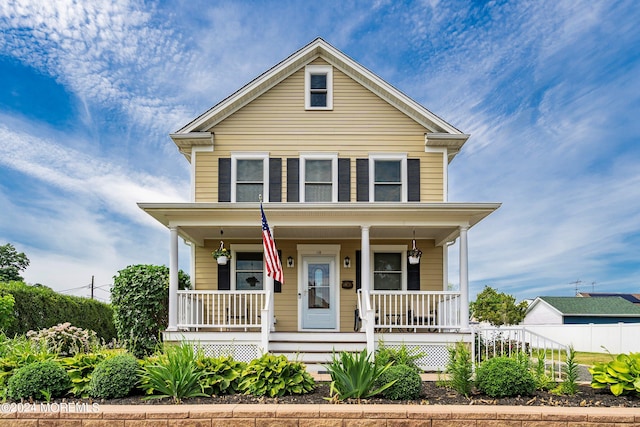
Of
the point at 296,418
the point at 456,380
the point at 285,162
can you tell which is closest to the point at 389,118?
the point at 285,162

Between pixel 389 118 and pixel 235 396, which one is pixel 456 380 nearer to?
pixel 235 396

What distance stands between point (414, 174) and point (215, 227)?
5.18m

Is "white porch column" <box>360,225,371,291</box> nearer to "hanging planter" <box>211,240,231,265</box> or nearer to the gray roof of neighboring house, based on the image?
"hanging planter" <box>211,240,231,265</box>

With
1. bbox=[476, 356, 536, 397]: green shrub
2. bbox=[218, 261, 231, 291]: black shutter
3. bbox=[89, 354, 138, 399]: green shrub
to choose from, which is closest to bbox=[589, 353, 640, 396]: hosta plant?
bbox=[476, 356, 536, 397]: green shrub

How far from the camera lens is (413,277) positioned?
1302cm

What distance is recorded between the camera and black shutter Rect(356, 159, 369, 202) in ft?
42.6

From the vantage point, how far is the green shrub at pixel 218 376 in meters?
6.22

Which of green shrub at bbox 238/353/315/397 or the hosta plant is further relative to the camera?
the hosta plant

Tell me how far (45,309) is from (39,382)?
29.7ft

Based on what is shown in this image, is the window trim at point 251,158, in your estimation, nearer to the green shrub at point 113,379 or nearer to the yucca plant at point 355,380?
the green shrub at point 113,379

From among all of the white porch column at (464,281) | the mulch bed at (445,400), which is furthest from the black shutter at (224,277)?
the mulch bed at (445,400)

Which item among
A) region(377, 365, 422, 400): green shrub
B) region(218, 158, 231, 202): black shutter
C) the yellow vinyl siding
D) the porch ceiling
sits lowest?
region(377, 365, 422, 400): green shrub

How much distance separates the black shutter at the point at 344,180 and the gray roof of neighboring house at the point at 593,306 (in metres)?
23.4

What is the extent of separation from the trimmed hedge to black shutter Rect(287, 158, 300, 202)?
22.1 feet
